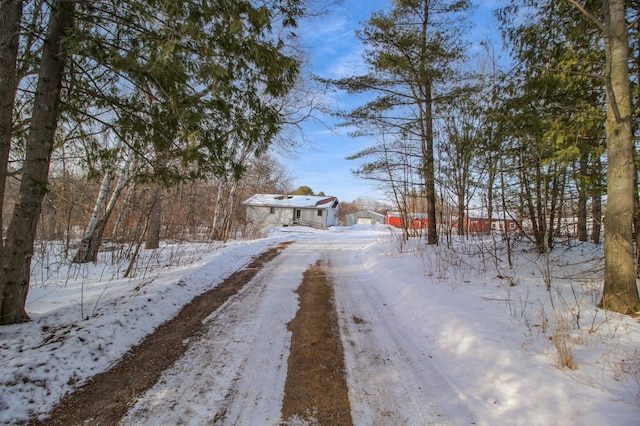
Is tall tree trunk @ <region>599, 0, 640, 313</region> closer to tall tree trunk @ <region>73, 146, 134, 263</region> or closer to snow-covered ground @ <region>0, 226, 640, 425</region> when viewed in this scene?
snow-covered ground @ <region>0, 226, 640, 425</region>

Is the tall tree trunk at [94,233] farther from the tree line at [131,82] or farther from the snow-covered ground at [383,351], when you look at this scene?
the tree line at [131,82]

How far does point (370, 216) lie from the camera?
58688 mm

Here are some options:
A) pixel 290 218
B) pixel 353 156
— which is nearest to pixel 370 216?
pixel 290 218

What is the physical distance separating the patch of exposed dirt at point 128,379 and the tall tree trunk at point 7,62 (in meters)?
2.04

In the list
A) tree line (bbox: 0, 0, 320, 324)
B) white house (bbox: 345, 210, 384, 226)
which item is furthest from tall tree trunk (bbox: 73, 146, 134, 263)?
white house (bbox: 345, 210, 384, 226)

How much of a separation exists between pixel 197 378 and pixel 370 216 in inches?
2253

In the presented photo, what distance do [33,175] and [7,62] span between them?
1.20 m

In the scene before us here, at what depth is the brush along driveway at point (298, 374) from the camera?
2.21m

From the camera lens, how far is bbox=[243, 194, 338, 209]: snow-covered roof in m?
37.2

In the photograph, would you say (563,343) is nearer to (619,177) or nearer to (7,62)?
(619,177)

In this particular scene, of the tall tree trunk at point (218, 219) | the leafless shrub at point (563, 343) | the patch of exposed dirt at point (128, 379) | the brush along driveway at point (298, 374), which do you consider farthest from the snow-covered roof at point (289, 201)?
the leafless shrub at point (563, 343)

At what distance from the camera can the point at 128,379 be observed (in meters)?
2.61

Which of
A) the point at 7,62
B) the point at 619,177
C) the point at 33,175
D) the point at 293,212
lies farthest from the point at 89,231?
the point at 293,212

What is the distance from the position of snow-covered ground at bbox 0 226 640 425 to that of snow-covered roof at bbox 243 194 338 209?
31602 mm
